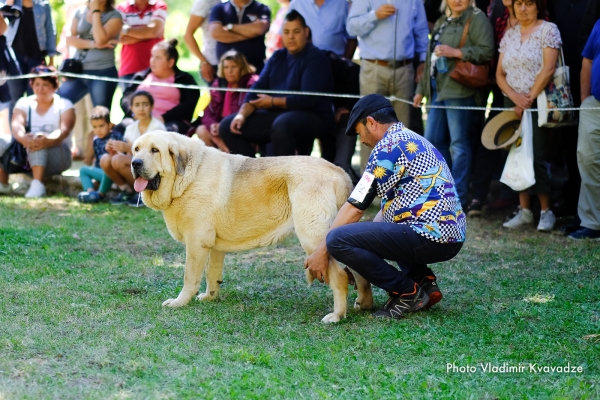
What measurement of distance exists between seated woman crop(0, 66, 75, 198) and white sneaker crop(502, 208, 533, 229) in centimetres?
581

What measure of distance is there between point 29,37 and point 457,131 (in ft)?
20.1

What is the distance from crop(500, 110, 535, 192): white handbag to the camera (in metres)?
8.46

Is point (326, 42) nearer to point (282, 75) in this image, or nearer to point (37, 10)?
point (282, 75)

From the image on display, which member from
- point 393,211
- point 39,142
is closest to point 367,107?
point 393,211

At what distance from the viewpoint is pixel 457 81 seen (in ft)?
29.6

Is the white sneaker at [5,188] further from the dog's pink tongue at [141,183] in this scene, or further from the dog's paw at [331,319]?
the dog's paw at [331,319]

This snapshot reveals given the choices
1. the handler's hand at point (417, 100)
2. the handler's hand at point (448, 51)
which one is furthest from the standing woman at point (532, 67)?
the handler's hand at point (417, 100)

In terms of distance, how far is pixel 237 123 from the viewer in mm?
9859

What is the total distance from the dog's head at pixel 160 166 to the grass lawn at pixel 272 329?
2.72ft

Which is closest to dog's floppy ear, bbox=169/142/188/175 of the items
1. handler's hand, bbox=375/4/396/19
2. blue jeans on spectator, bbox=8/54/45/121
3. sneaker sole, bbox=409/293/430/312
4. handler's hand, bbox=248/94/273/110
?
sneaker sole, bbox=409/293/430/312

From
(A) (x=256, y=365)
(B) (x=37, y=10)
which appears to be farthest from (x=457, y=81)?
(B) (x=37, y=10)

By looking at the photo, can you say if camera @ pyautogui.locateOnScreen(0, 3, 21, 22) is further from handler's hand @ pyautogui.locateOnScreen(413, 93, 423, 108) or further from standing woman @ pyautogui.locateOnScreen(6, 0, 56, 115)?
handler's hand @ pyautogui.locateOnScreen(413, 93, 423, 108)

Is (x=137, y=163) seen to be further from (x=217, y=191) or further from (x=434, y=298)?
(x=434, y=298)

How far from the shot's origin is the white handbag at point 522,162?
27.8ft
